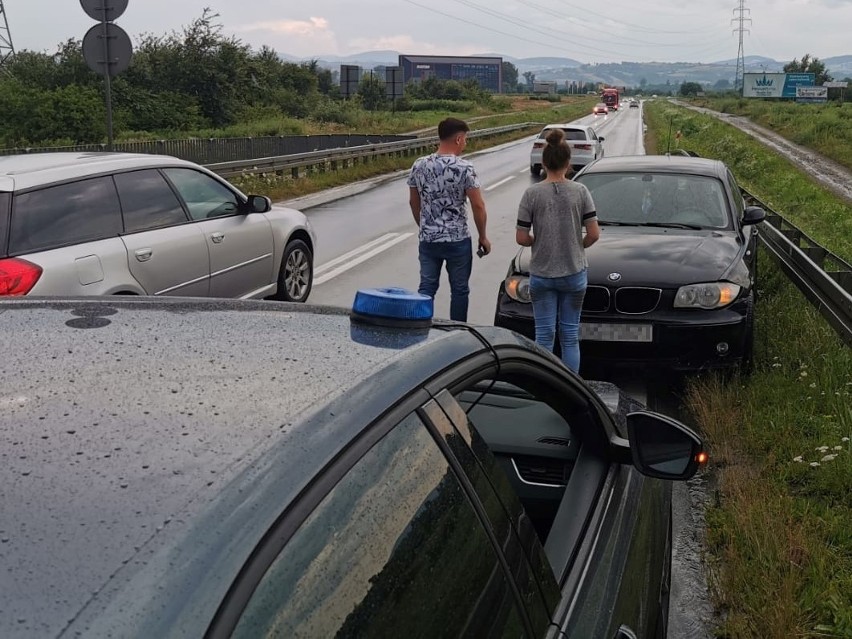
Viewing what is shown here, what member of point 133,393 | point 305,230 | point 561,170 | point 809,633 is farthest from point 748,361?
point 133,393

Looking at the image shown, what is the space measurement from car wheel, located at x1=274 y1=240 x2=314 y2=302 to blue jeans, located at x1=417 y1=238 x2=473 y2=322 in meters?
1.93

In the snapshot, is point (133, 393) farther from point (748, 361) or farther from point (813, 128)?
point (813, 128)

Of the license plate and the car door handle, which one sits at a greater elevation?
the car door handle

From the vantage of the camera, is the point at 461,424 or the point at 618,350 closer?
the point at 461,424

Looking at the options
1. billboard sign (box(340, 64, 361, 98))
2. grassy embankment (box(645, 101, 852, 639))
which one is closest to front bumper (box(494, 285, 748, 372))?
grassy embankment (box(645, 101, 852, 639))

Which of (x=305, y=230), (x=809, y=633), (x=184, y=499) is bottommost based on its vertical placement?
(x=809, y=633)

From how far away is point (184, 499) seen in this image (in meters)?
1.30

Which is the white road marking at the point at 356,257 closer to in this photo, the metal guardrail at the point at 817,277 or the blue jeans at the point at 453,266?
the blue jeans at the point at 453,266

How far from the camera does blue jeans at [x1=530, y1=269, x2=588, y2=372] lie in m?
6.14

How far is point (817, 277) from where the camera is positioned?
7.40 metres

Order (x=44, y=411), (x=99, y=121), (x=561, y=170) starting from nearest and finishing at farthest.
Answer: (x=44, y=411)
(x=561, y=170)
(x=99, y=121)

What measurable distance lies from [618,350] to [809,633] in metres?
3.23

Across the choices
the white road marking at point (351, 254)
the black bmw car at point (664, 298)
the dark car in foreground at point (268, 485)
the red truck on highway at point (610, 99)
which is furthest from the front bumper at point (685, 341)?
the red truck on highway at point (610, 99)

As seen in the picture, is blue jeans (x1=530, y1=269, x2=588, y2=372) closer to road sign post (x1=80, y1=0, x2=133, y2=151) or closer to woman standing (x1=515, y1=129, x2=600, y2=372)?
woman standing (x1=515, y1=129, x2=600, y2=372)
